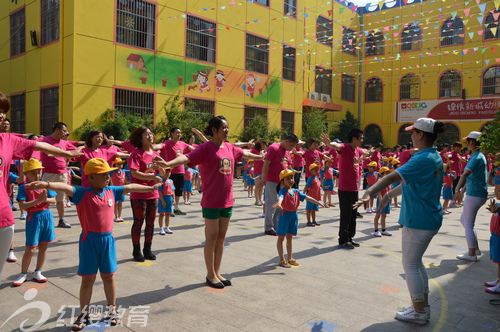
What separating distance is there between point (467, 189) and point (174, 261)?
481 centimetres

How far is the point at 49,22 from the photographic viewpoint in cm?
1634

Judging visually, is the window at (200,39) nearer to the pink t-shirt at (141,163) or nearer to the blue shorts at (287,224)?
the pink t-shirt at (141,163)

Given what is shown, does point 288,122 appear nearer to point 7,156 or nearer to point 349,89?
point 349,89

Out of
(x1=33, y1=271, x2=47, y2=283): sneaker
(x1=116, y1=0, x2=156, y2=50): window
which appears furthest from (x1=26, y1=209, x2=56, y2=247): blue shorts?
(x1=116, y1=0, x2=156, y2=50): window

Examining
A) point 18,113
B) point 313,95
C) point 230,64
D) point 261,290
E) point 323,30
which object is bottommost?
point 261,290

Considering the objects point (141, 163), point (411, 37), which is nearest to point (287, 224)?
point (141, 163)

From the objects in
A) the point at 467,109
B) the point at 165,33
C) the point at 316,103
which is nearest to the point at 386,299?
the point at 165,33

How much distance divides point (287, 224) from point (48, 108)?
48.8 feet

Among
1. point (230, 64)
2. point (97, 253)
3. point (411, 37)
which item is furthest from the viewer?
point (411, 37)

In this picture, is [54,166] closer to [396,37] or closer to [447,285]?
[447,285]

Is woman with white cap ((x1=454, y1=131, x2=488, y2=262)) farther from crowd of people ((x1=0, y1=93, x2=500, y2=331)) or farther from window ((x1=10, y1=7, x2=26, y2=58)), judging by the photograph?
window ((x1=10, y1=7, x2=26, y2=58))

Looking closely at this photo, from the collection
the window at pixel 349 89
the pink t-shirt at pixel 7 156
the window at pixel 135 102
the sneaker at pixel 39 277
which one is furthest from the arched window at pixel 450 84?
the pink t-shirt at pixel 7 156

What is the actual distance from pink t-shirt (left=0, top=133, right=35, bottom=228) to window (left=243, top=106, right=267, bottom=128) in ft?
63.3

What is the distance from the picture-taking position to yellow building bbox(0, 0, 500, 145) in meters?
15.7
